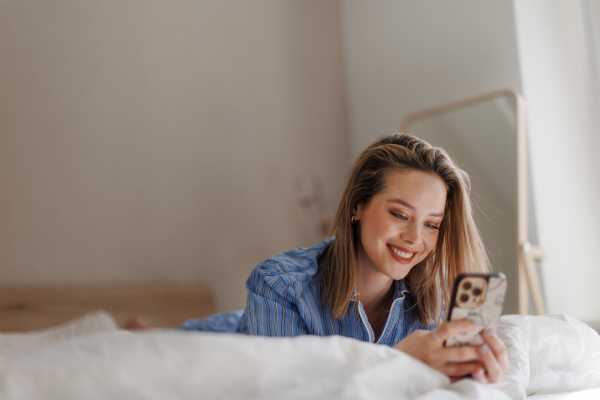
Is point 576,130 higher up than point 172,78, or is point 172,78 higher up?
point 172,78

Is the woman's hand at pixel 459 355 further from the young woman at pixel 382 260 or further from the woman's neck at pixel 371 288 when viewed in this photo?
the woman's neck at pixel 371 288

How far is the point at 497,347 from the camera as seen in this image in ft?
2.19

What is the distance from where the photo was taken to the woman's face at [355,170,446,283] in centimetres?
109

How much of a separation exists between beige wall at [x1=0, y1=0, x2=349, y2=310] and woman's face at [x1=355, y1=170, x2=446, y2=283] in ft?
3.26

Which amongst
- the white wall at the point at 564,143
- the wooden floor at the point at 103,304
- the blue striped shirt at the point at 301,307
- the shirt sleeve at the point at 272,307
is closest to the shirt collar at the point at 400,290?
the blue striped shirt at the point at 301,307

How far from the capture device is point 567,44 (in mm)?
2146

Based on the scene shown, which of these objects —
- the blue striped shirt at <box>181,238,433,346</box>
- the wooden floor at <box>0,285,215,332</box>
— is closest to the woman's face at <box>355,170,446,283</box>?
the blue striped shirt at <box>181,238,433,346</box>

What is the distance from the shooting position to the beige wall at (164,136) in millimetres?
1509

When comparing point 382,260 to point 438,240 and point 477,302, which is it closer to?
point 438,240

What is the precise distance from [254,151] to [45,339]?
136 cm

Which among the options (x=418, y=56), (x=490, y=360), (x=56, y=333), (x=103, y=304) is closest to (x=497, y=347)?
(x=490, y=360)

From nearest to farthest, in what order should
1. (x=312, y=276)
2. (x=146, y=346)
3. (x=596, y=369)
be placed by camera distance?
(x=146, y=346) → (x=596, y=369) → (x=312, y=276)

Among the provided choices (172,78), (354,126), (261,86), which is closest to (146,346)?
(172,78)

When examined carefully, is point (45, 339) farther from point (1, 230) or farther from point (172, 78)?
point (172, 78)
